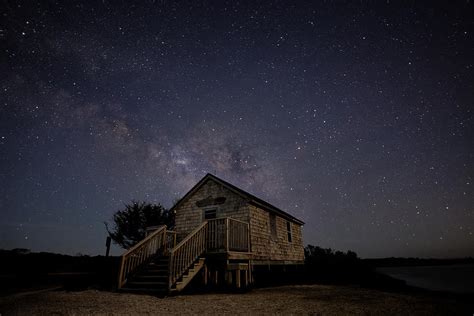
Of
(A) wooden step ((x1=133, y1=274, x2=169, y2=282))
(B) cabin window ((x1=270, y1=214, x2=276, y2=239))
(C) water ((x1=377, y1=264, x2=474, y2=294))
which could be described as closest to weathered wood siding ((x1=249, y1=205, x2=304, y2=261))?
(B) cabin window ((x1=270, y1=214, x2=276, y2=239))

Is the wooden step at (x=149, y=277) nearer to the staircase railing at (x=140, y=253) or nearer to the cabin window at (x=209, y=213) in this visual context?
the staircase railing at (x=140, y=253)

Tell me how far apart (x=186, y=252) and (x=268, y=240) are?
24.2ft

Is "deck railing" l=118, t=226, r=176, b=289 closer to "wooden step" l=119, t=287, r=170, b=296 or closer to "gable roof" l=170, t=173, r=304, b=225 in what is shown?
"wooden step" l=119, t=287, r=170, b=296

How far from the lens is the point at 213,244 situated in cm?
1205

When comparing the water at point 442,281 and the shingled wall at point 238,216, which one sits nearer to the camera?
the shingled wall at point 238,216

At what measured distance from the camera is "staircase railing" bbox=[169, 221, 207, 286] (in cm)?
927

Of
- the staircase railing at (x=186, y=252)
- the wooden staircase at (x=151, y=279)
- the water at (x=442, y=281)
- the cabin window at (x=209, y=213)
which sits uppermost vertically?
the cabin window at (x=209, y=213)

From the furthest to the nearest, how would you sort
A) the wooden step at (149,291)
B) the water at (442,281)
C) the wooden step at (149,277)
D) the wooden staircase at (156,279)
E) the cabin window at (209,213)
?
the water at (442,281)
the cabin window at (209,213)
the wooden step at (149,277)
the wooden staircase at (156,279)
the wooden step at (149,291)

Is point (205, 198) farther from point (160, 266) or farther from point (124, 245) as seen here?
point (124, 245)

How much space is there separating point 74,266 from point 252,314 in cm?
2303

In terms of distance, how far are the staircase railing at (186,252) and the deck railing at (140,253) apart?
2.13 metres

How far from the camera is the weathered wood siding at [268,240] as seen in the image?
48.1ft

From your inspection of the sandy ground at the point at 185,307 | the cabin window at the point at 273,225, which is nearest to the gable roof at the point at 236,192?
the cabin window at the point at 273,225

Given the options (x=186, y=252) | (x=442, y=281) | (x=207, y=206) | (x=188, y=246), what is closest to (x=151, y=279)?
(x=186, y=252)
